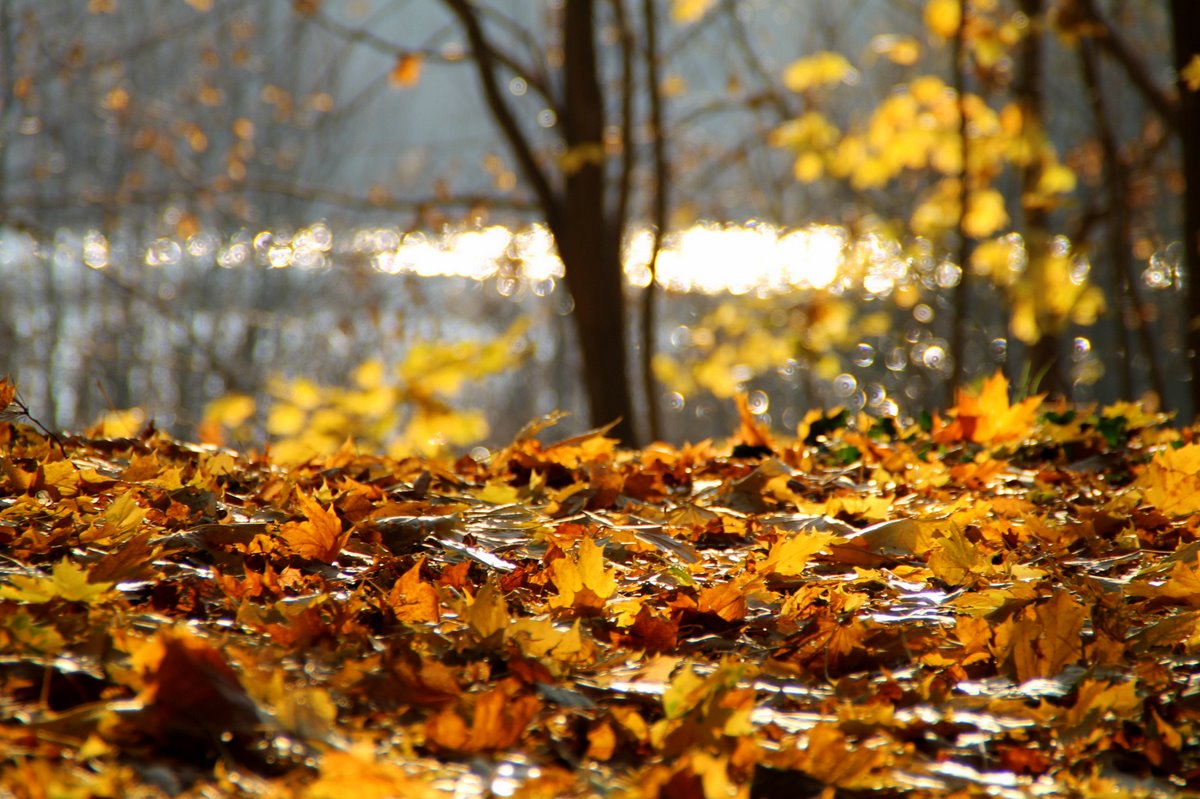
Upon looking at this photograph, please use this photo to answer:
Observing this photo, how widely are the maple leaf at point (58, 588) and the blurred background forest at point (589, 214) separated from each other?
1.93m

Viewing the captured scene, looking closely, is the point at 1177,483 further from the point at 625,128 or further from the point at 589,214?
the point at 625,128

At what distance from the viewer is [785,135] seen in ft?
22.5

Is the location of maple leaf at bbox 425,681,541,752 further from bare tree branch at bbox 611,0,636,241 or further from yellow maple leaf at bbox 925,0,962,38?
yellow maple leaf at bbox 925,0,962,38

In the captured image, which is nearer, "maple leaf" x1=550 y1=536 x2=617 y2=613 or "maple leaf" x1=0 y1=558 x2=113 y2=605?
"maple leaf" x1=0 y1=558 x2=113 y2=605

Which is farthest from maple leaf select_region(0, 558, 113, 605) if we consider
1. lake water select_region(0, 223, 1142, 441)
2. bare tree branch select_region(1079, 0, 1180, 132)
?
lake water select_region(0, 223, 1142, 441)

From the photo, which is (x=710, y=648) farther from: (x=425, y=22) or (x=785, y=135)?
(x=425, y=22)

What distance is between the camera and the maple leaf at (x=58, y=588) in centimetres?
119

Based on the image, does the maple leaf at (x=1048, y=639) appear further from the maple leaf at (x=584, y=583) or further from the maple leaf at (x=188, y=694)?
the maple leaf at (x=188, y=694)

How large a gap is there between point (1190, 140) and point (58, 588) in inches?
165

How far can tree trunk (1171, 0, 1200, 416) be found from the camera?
3971 mm

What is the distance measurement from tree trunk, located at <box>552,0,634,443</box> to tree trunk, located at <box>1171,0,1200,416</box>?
9.28ft

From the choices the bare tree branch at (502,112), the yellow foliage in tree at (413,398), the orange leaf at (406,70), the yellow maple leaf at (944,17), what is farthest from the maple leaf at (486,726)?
the yellow maple leaf at (944,17)

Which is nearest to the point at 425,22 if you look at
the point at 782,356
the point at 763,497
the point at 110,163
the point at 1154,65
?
the point at 110,163

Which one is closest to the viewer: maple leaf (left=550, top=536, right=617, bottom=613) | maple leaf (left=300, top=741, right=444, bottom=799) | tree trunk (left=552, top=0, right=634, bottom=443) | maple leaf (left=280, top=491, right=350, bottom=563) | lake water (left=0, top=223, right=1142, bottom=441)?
maple leaf (left=300, top=741, right=444, bottom=799)
